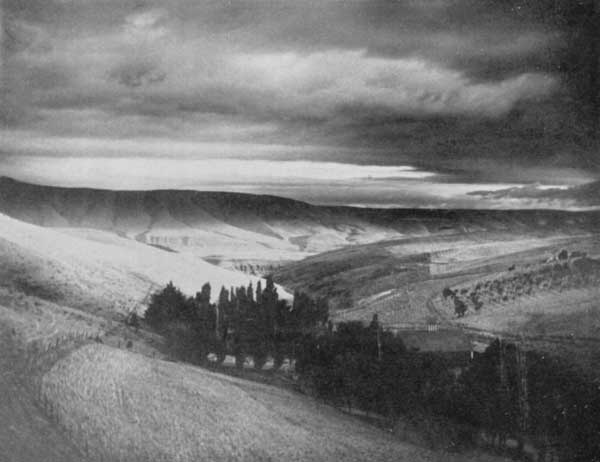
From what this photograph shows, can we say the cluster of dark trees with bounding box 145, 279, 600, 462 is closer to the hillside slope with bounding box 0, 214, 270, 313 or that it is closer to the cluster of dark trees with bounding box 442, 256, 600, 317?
the hillside slope with bounding box 0, 214, 270, 313

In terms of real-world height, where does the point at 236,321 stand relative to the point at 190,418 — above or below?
above

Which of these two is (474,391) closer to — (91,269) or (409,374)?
(409,374)

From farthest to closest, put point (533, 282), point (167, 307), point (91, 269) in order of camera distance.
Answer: point (91, 269) < point (167, 307) < point (533, 282)

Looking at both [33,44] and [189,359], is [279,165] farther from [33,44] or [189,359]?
[33,44]

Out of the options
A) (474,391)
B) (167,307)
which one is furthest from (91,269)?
(474,391)

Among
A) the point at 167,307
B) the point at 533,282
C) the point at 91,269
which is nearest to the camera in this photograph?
the point at 533,282

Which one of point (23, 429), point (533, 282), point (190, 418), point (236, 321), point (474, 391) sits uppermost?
point (533, 282)
